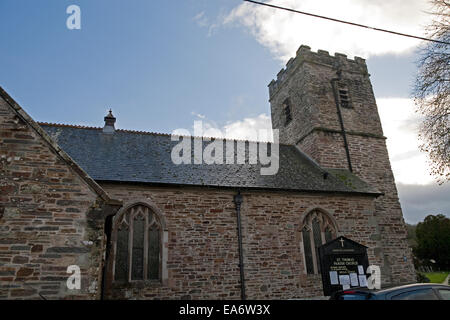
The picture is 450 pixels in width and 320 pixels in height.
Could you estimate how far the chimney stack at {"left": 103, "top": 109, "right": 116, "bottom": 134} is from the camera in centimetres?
1394

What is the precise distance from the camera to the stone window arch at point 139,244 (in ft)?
32.2

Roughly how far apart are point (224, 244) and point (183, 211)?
6.18ft

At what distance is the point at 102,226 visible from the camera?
20.5ft

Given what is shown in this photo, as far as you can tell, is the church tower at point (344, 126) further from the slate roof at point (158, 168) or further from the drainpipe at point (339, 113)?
the slate roof at point (158, 168)

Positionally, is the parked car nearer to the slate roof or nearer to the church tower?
the slate roof

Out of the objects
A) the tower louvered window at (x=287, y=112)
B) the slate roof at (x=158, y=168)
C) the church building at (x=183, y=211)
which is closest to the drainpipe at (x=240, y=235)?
the church building at (x=183, y=211)

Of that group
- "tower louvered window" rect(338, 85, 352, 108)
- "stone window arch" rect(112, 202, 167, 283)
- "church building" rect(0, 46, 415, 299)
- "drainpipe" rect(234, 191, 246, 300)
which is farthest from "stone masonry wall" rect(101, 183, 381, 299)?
"tower louvered window" rect(338, 85, 352, 108)

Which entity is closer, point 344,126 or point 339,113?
point 344,126

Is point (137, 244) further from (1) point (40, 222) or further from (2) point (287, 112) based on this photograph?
(2) point (287, 112)

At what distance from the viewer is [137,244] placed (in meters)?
10.2

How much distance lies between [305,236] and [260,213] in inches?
84.5

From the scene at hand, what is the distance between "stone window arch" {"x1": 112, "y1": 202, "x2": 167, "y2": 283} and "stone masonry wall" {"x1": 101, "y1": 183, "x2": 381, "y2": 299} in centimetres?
25

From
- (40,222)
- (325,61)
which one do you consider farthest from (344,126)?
(40,222)
